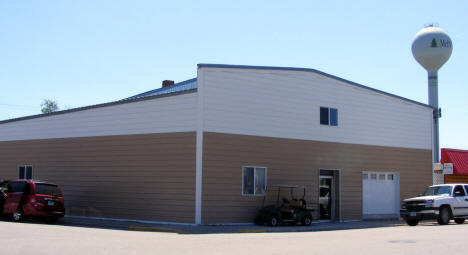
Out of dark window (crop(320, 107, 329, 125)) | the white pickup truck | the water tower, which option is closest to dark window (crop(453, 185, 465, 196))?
the white pickup truck

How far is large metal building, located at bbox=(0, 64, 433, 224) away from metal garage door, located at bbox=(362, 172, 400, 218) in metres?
0.05

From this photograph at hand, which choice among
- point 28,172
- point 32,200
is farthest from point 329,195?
point 28,172

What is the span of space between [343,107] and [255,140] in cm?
542

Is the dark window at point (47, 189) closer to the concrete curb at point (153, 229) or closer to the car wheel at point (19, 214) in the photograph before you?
the car wheel at point (19, 214)

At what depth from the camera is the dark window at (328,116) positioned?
24.1 metres

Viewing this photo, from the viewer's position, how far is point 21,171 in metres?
27.6

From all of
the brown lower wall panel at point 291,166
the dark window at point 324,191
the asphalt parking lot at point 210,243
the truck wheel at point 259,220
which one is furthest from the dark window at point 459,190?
the truck wheel at point 259,220

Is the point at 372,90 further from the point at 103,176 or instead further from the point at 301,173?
the point at 103,176

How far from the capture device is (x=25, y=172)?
27312mm

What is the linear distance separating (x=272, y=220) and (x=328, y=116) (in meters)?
6.20

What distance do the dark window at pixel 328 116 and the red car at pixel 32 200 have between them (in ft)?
38.0

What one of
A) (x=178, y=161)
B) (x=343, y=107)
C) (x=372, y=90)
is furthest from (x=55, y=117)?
(x=372, y=90)

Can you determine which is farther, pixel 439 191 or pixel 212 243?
pixel 439 191

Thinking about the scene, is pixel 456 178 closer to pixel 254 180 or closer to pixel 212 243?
pixel 254 180
